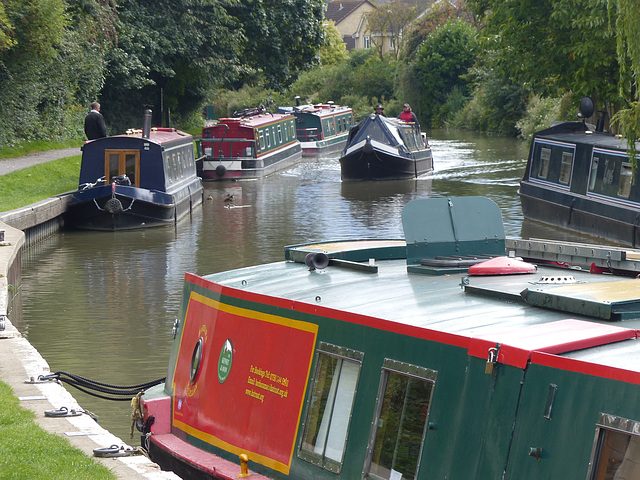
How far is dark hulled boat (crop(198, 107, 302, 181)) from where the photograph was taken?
3450 cm

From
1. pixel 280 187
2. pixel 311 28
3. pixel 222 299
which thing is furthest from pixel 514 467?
pixel 311 28

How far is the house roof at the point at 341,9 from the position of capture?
119 m

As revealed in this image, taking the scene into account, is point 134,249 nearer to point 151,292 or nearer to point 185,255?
point 185,255

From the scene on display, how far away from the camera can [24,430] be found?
700cm

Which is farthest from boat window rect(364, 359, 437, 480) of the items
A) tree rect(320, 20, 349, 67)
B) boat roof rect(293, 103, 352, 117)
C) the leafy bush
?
tree rect(320, 20, 349, 67)

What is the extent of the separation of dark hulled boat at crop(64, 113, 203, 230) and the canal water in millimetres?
457

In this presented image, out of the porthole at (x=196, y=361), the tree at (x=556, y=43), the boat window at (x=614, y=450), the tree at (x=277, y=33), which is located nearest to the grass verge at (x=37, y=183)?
the tree at (x=556, y=43)

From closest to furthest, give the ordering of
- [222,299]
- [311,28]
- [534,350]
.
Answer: [534,350] → [222,299] → [311,28]

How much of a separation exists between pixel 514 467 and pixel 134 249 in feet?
54.3

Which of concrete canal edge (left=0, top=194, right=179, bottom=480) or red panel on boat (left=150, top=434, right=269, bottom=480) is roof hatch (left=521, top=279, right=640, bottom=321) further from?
concrete canal edge (left=0, top=194, right=179, bottom=480)

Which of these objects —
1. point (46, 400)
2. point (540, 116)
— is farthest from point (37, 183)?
point (540, 116)

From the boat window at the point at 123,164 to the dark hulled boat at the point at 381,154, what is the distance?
11.5 m

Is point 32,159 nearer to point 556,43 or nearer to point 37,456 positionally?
point 556,43

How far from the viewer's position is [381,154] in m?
33.3
